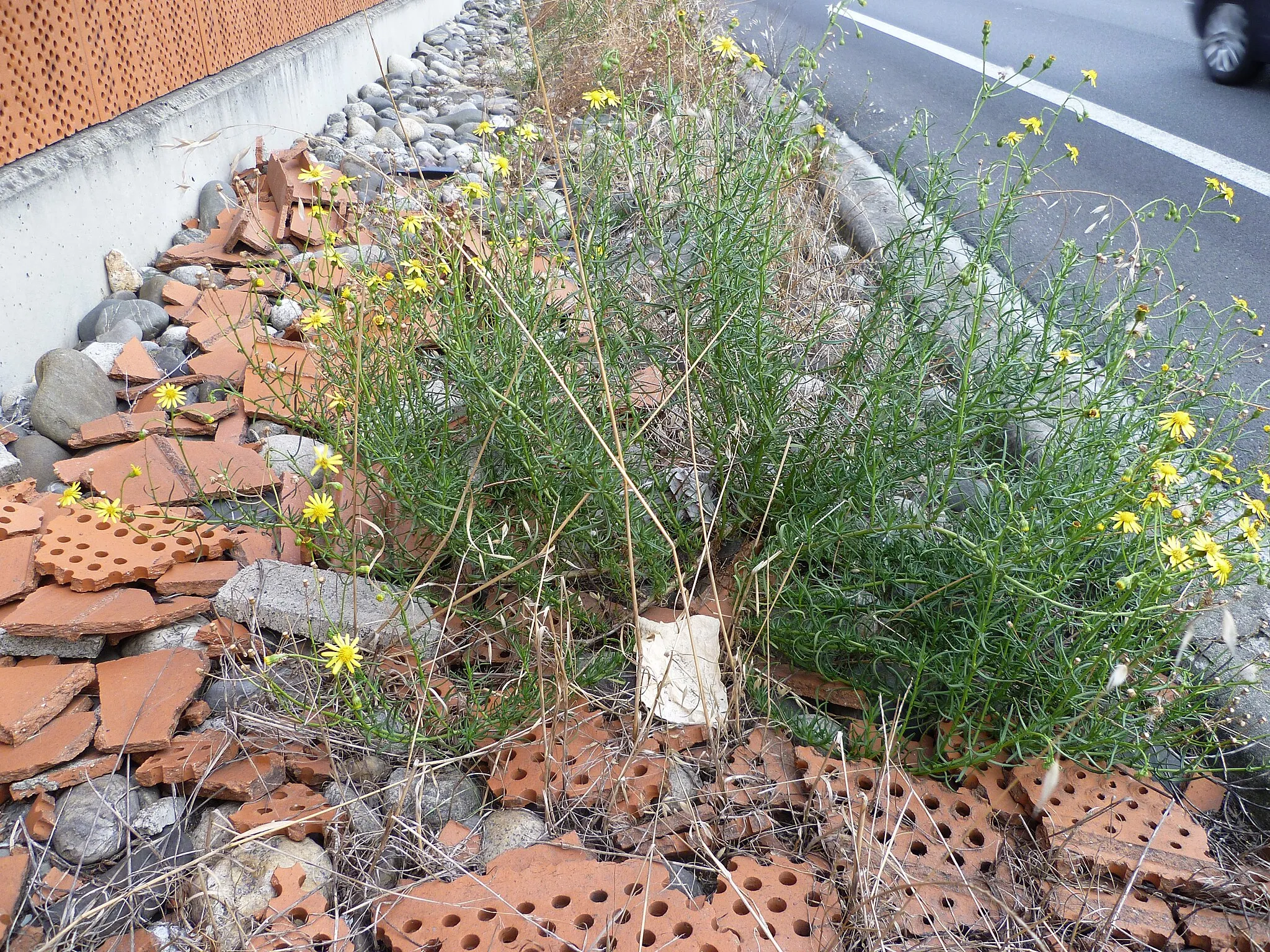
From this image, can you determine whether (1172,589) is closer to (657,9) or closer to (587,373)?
(587,373)

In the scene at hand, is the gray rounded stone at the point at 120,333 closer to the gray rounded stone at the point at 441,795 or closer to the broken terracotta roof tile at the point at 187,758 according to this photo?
the broken terracotta roof tile at the point at 187,758

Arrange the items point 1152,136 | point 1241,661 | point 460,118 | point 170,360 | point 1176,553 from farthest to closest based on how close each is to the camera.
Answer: point 1152,136
point 460,118
point 170,360
point 1241,661
point 1176,553

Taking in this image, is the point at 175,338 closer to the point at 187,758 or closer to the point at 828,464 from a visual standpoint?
the point at 187,758

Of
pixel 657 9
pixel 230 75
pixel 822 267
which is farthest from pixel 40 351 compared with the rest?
pixel 657 9

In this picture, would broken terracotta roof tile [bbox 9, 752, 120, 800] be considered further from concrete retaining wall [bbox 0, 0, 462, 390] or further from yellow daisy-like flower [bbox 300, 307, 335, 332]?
concrete retaining wall [bbox 0, 0, 462, 390]

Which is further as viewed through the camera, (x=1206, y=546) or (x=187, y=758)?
(x=187, y=758)

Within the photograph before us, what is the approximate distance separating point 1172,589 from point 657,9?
4.99m

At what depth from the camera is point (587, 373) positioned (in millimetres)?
2438

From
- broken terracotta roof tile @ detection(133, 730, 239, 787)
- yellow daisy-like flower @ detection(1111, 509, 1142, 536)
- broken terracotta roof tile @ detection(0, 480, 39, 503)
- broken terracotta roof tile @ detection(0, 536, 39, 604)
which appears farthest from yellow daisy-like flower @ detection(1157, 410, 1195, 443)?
broken terracotta roof tile @ detection(0, 480, 39, 503)

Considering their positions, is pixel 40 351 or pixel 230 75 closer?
pixel 40 351

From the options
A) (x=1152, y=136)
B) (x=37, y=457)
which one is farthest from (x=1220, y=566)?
(x=1152, y=136)

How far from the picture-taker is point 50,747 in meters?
1.83

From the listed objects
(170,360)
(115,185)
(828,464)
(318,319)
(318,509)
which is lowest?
(170,360)

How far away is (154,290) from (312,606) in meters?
2.10
